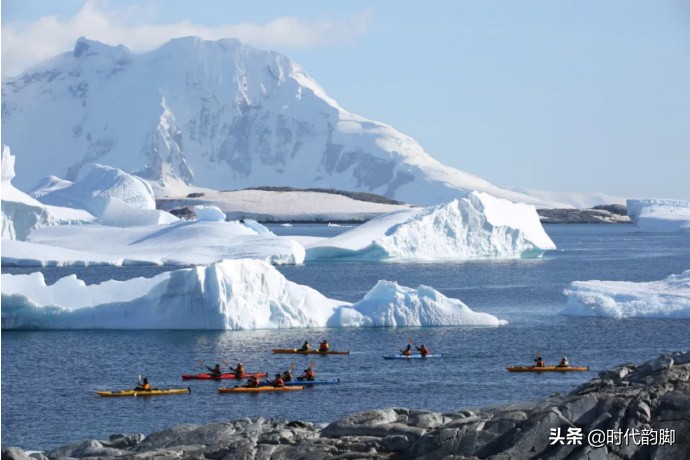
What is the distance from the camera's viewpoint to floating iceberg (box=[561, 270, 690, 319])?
43406mm

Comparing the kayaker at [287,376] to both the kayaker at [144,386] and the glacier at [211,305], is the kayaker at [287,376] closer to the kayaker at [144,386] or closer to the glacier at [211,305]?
the kayaker at [144,386]

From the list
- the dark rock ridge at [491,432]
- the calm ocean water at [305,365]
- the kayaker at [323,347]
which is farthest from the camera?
the kayaker at [323,347]

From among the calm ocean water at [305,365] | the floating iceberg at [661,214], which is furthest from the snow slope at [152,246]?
the floating iceberg at [661,214]

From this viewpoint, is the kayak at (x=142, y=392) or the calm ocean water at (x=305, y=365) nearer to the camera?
the calm ocean water at (x=305, y=365)

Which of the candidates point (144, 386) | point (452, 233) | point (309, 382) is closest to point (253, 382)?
point (309, 382)

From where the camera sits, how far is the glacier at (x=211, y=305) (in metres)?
40.8

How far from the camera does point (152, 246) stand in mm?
76562

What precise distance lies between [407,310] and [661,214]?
98.4 meters

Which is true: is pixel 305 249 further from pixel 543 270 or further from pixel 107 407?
pixel 107 407

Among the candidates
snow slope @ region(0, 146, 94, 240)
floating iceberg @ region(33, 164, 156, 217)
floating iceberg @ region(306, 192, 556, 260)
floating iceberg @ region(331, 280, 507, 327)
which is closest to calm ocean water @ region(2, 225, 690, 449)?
floating iceberg @ region(331, 280, 507, 327)

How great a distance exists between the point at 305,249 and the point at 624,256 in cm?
2308

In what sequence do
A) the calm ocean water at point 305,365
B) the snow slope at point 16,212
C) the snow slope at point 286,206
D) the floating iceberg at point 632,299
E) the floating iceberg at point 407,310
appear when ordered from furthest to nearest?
1. the snow slope at point 286,206
2. the snow slope at point 16,212
3. the floating iceberg at point 632,299
4. the floating iceberg at point 407,310
5. the calm ocean water at point 305,365

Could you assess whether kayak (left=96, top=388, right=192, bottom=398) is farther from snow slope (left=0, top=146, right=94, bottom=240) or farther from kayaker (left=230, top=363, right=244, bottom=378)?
snow slope (left=0, top=146, right=94, bottom=240)

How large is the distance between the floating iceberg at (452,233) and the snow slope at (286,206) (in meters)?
95.0
